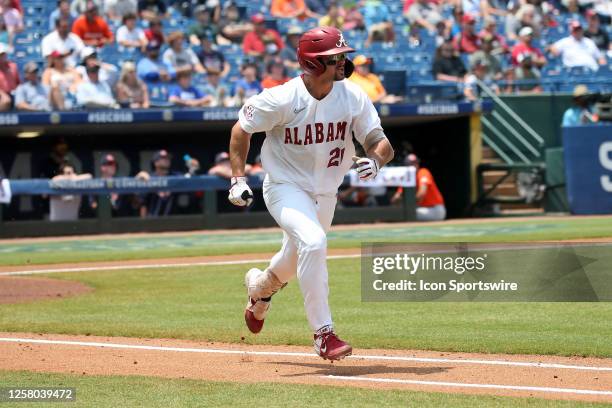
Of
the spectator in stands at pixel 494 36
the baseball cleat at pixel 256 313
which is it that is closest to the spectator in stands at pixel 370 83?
A: the spectator in stands at pixel 494 36

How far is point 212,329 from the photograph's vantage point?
327 inches

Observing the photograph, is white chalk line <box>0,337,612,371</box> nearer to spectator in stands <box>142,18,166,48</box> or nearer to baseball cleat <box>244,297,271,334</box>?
baseball cleat <box>244,297,271,334</box>

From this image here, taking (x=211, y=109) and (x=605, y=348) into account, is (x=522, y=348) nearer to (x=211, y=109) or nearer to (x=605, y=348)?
(x=605, y=348)

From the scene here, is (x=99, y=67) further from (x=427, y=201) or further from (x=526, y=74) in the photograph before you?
(x=526, y=74)

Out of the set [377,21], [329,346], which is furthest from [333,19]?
[329,346]

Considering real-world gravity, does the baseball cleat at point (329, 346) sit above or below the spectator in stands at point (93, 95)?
above

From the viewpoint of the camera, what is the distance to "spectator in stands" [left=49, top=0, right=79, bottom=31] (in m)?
19.1

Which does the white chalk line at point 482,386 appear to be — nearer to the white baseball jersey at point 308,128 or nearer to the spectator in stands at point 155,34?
the white baseball jersey at point 308,128

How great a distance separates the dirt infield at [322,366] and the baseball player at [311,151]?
350 millimetres

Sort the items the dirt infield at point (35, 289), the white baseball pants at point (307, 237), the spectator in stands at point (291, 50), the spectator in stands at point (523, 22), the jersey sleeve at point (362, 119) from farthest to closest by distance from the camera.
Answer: the spectator in stands at point (523, 22) < the spectator in stands at point (291, 50) < the dirt infield at point (35, 289) < the jersey sleeve at point (362, 119) < the white baseball pants at point (307, 237)

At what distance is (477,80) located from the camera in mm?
21844

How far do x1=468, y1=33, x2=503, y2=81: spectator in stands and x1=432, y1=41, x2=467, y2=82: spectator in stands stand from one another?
1.13 feet

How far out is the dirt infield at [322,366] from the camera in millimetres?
Answer: 5781

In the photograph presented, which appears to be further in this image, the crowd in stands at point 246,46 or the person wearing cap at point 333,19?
the person wearing cap at point 333,19
